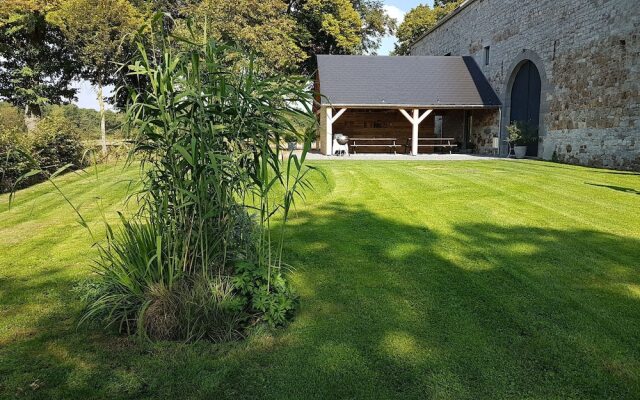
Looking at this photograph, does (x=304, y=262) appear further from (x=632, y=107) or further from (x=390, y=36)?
(x=390, y=36)

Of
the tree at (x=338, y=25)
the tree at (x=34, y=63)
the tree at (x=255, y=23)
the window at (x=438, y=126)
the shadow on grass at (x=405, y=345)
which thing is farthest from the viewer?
the tree at (x=338, y=25)

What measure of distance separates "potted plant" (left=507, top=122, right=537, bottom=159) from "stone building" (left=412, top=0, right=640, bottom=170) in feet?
1.15

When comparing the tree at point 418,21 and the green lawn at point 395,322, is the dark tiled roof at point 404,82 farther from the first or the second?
the tree at point 418,21

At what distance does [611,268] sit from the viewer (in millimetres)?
3793

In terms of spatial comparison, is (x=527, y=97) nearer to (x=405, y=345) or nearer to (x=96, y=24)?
(x=405, y=345)

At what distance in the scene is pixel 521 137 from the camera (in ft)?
52.9

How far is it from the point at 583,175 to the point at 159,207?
10.1m

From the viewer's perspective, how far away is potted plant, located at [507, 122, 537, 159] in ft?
52.5

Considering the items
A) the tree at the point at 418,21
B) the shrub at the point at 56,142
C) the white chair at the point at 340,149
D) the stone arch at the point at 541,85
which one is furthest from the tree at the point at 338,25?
the shrub at the point at 56,142

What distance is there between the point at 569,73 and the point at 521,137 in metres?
2.76

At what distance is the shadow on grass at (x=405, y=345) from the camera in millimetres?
2170

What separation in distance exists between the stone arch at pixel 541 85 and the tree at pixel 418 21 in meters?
20.5

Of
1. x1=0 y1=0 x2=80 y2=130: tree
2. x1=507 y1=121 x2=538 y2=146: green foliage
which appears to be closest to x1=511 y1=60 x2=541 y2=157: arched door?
x1=507 y1=121 x2=538 y2=146: green foliage

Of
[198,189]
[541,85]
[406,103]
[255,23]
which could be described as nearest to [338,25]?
[255,23]
